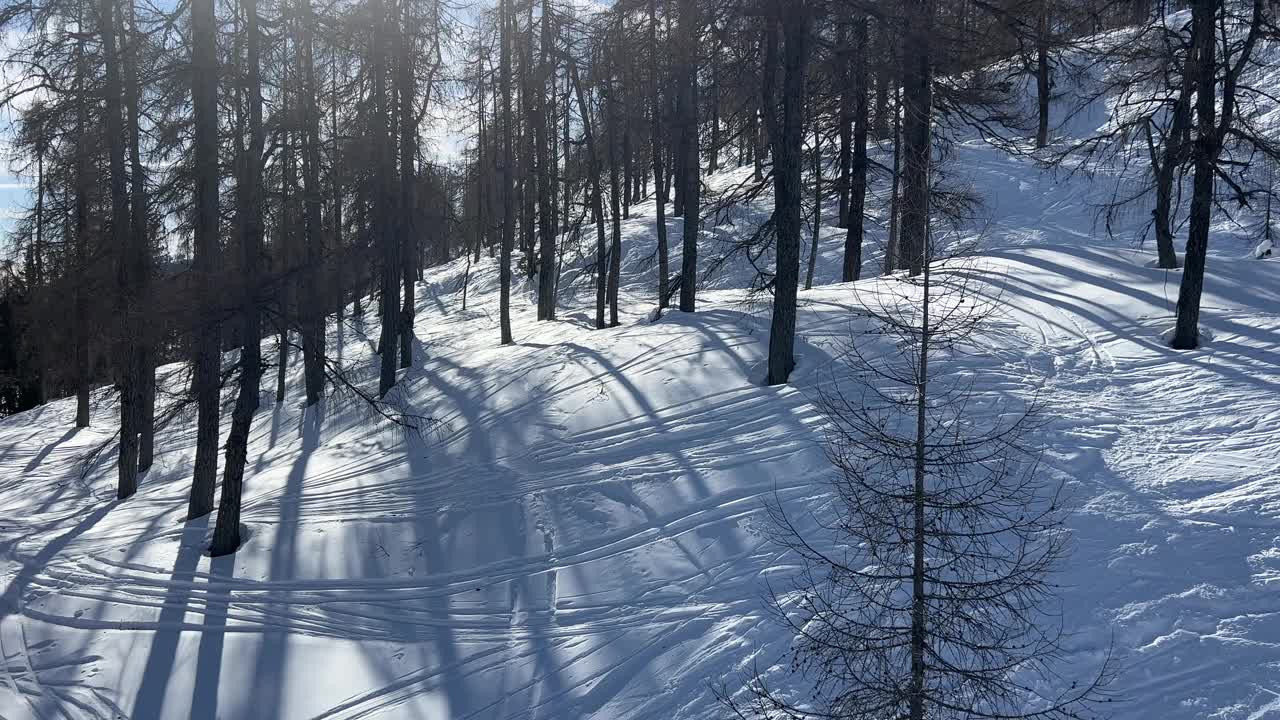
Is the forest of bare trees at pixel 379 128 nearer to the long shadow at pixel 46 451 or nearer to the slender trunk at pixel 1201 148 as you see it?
the slender trunk at pixel 1201 148

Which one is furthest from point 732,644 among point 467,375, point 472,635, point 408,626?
point 467,375

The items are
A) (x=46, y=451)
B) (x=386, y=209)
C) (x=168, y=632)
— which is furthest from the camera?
(x=46, y=451)

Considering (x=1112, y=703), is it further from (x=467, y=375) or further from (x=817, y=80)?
(x=467, y=375)

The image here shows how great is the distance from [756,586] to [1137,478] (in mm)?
4506

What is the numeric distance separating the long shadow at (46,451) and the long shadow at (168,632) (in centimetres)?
1321

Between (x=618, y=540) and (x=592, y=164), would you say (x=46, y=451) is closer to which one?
(x=592, y=164)

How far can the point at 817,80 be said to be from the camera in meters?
13.5

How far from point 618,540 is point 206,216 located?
25.9ft

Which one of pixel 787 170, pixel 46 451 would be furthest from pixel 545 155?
pixel 46 451

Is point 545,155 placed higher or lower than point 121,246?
higher

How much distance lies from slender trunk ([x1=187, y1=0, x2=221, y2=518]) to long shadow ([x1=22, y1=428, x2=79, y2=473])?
44.1 ft

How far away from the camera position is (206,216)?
12133 mm

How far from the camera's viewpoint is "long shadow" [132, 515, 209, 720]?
8711 mm

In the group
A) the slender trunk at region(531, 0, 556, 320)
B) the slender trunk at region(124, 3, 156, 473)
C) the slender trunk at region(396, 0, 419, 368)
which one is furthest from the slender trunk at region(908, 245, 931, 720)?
the slender trunk at region(531, 0, 556, 320)
